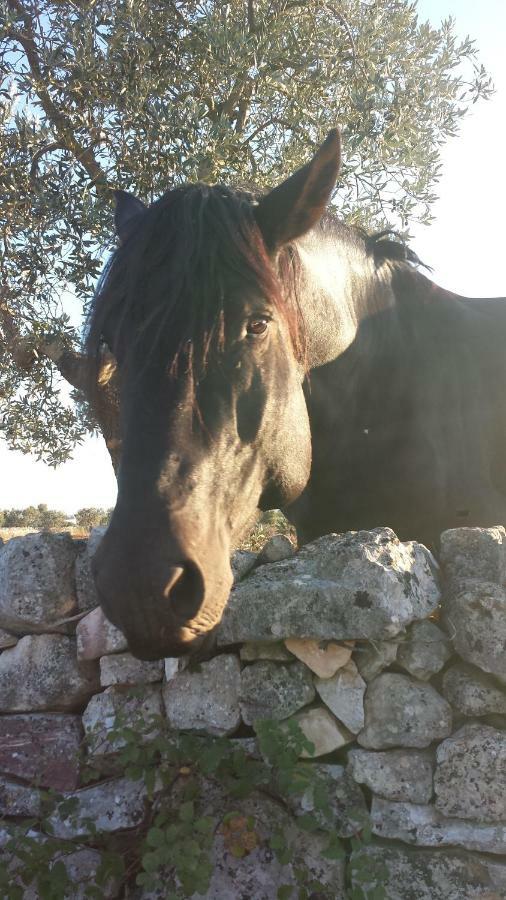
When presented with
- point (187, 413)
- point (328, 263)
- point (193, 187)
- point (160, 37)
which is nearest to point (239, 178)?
point (160, 37)

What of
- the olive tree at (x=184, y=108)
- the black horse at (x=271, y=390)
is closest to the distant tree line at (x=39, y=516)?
the olive tree at (x=184, y=108)

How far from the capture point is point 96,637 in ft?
8.66

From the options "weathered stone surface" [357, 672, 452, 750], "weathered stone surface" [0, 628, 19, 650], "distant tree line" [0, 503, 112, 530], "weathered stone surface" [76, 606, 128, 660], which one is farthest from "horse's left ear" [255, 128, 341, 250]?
"distant tree line" [0, 503, 112, 530]

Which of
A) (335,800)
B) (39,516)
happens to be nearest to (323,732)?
(335,800)

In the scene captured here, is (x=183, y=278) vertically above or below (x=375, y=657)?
above

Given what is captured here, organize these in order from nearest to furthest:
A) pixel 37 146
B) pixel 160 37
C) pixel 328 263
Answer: pixel 328 263, pixel 37 146, pixel 160 37

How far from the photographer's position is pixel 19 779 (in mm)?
2635

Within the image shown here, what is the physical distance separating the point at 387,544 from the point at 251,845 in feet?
3.35

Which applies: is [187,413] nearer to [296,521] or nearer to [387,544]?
[387,544]

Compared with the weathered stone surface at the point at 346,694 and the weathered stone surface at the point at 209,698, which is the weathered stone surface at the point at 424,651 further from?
the weathered stone surface at the point at 209,698

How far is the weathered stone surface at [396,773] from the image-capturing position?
2107 millimetres

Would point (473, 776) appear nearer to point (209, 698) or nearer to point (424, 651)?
point (424, 651)

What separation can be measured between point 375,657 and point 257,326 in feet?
3.95

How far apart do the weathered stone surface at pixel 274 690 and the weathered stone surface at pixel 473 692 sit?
0.45 metres
